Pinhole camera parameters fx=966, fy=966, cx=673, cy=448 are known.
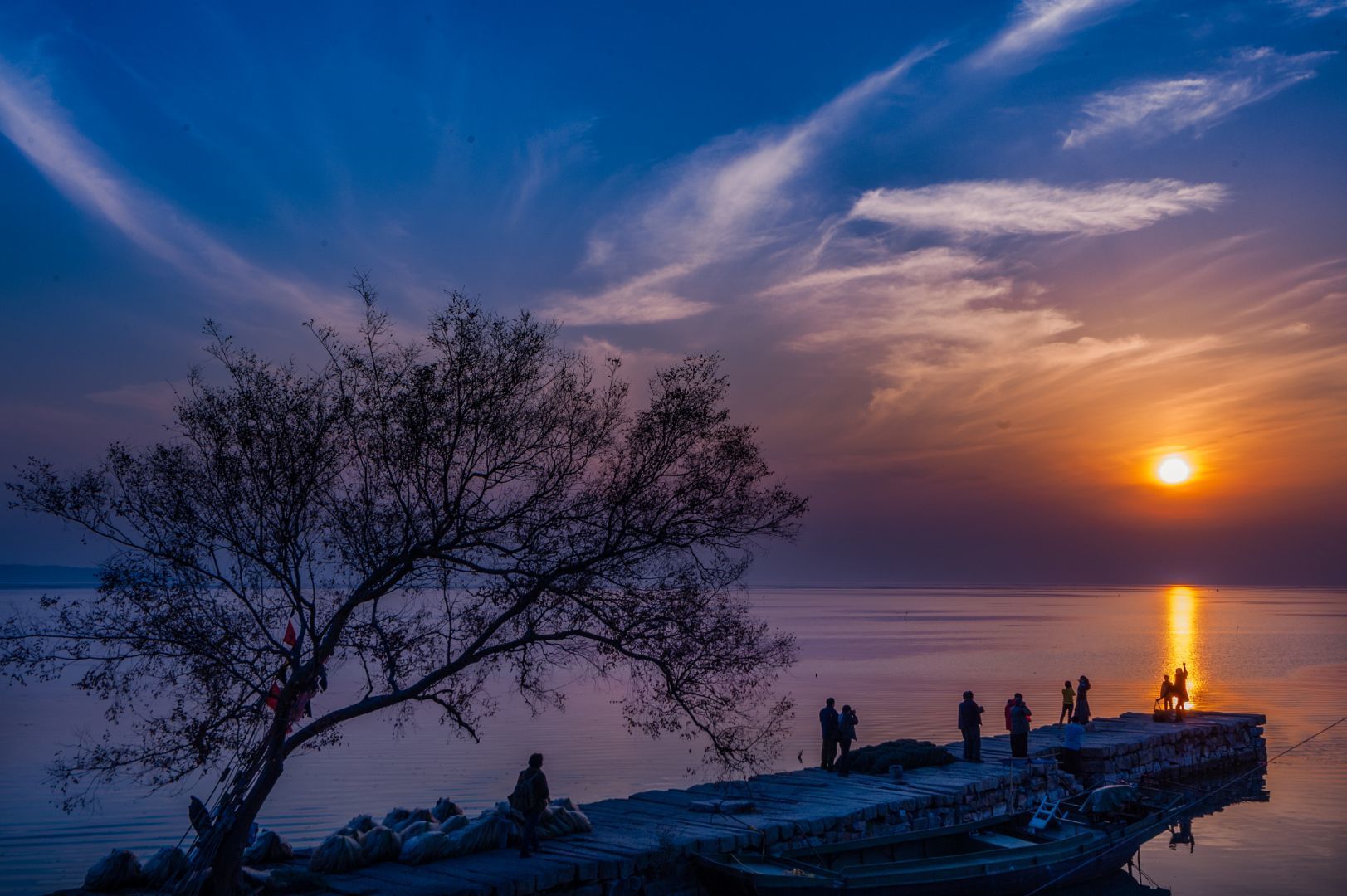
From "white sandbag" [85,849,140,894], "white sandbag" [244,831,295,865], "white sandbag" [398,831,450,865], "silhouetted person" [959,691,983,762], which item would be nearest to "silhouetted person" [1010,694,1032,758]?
"silhouetted person" [959,691,983,762]

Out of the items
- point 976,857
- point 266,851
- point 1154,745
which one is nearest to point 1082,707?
point 1154,745

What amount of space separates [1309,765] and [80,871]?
41827mm

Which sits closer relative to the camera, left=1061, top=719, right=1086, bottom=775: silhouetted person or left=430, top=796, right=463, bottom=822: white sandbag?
left=430, top=796, right=463, bottom=822: white sandbag

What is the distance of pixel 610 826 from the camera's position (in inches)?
763

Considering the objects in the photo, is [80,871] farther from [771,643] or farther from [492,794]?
[771,643]

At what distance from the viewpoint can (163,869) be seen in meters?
15.3

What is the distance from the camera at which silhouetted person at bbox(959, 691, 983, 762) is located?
91.9 feet

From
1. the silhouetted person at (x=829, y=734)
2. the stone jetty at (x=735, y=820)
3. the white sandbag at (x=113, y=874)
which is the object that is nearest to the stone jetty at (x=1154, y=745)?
the stone jetty at (x=735, y=820)

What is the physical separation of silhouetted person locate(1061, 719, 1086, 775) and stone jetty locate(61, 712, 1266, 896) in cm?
44

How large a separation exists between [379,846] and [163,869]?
329cm

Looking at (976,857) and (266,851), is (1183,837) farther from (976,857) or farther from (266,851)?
(266,851)

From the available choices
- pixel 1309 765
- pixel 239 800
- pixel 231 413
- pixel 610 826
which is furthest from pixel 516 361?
pixel 1309 765

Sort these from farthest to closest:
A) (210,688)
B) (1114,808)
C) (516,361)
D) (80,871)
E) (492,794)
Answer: (492,794), (1114,808), (80,871), (516,361), (210,688)

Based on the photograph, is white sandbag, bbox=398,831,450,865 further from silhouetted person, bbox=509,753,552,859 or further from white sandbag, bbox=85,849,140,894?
white sandbag, bbox=85,849,140,894
